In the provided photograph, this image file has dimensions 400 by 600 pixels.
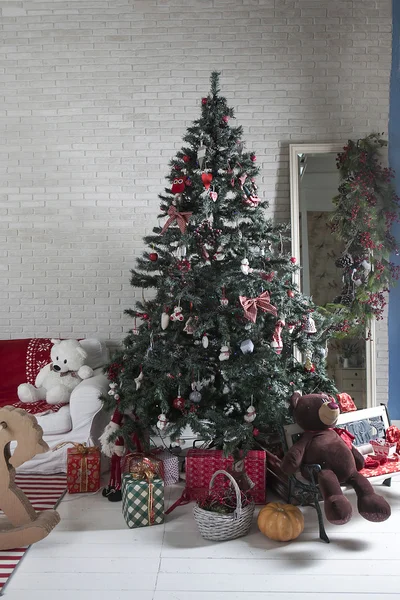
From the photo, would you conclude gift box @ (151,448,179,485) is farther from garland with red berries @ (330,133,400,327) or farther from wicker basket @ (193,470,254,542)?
garland with red berries @ (330,133,400,327)

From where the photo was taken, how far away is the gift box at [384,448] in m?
3.34

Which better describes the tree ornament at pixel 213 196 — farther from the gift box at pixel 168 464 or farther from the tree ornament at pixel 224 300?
the gift box at pixel 168 464

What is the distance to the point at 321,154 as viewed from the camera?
463 cm

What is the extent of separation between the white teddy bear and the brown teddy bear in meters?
1.64

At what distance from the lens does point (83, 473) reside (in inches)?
135

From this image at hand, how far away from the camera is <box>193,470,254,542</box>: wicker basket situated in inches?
107

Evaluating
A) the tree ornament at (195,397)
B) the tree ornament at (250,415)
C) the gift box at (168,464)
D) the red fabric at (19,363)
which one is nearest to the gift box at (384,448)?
the tree ornament at (250,415)

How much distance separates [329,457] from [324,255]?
6.57 feet

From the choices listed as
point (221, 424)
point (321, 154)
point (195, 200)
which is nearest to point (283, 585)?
point (221, 424)

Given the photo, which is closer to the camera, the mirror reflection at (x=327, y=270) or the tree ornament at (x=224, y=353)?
the tree ornament at (x=224, y=353)

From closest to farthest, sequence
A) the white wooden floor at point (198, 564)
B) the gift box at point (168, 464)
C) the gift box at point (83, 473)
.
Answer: the white wooden floor at point (198, 564)
the gift box at point (83, 473)
the gift box at point (168, 464)

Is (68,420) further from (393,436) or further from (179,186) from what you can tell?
(393,436)

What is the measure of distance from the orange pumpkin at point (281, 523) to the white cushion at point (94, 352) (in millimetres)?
1978

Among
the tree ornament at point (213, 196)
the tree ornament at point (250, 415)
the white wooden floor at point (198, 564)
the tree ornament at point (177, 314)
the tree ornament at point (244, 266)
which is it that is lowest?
the white wooden floor at point (198, 564)
